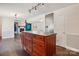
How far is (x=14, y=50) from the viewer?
98.0 inches

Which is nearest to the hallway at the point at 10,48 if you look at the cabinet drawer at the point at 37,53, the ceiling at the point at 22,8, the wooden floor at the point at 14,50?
the wooden floor at the point at 14,50

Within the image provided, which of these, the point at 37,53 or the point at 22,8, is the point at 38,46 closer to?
the point at 37,53

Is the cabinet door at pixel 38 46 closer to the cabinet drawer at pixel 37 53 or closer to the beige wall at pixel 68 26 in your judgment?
the cabinet drawer at pixel 37 53

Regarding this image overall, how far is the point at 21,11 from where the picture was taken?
2461mm

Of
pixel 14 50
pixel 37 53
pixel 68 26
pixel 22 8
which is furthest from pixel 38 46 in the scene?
pixel 22 8

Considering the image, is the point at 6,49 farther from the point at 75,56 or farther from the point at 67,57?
the point at 75,56

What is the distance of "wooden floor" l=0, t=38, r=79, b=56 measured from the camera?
7.93 feet

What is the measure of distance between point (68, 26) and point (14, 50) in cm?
122

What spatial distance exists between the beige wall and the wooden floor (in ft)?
0.39

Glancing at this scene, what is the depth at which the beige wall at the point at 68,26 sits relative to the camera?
239cm

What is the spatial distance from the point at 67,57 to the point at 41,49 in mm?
556

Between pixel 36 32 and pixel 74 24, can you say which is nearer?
pixel 74 24

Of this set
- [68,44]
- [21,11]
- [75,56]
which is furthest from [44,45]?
[21,11]

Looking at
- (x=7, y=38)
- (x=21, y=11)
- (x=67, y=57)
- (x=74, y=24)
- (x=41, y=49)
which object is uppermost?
(x=21, y=11)
